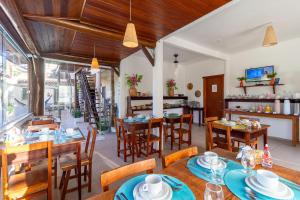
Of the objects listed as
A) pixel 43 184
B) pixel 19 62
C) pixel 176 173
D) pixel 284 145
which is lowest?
pixel 284 145

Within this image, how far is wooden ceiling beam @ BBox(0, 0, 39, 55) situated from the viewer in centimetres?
197

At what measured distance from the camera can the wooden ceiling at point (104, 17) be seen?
92.4 inches

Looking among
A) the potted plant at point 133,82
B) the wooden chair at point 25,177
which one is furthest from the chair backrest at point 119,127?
the potted plant at point 133,82

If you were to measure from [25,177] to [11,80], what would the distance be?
2.31m

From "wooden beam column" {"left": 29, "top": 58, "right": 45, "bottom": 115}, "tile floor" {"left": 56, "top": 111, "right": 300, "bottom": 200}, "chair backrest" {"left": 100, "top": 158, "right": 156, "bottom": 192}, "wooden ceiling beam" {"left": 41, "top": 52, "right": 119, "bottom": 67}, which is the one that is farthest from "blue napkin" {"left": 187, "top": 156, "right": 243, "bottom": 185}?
"wooden ceiling beam" {"left": 41, "top": 52, "right": 119, "bottom": 67}

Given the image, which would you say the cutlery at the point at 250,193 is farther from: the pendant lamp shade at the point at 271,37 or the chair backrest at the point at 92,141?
the pendant lamp shade at the point at 271,37

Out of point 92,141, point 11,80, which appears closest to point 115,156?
point 92,141

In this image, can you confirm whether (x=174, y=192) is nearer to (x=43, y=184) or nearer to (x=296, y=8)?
(x=43, y=184)

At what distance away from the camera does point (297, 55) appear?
4316 mm

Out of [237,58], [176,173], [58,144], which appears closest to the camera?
[176,173]

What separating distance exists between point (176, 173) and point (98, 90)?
700 cm

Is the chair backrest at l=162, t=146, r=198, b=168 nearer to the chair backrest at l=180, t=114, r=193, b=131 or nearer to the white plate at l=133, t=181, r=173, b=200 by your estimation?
the white plate at l=133, t=181, r=173, b=200

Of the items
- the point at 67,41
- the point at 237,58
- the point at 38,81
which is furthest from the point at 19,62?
the point at 237,58

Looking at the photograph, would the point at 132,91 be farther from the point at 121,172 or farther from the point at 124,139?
the point at 121,172
